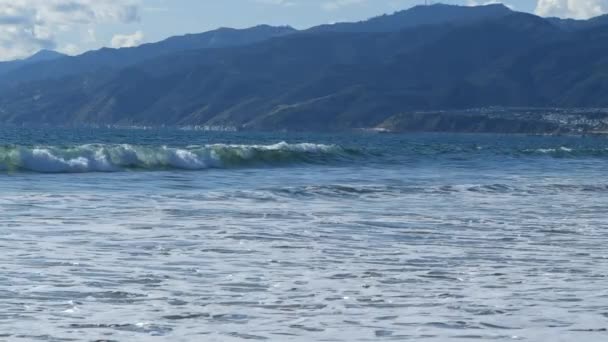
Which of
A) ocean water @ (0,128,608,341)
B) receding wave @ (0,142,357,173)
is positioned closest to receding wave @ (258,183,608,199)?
ocean water @ (0,128,608,341)

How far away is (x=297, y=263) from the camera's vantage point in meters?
18.0

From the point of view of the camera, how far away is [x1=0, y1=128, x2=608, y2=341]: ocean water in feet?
43.1

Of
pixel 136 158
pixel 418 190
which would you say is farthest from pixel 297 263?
pixel 136 158

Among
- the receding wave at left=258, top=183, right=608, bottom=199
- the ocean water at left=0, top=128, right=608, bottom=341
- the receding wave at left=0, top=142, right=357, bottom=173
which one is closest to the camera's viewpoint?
the ocean water at left=0, top=128, right=608, bottom=341

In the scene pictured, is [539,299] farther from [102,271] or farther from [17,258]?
[17,258]

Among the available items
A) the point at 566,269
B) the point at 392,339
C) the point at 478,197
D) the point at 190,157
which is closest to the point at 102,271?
the point at 392,339

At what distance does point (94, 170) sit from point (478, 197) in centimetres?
1815

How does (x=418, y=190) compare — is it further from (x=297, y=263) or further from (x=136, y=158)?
(x=297, y=263)

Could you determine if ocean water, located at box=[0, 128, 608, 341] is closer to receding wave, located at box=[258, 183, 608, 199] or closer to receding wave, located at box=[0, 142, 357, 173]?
receding wave, located at box=[258, 183, 608, 199]

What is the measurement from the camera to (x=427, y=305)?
1438 centimetres

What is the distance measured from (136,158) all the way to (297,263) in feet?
106

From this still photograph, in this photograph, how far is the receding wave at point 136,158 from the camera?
148 feet

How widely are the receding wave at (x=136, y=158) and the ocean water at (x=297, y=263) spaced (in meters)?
8.31

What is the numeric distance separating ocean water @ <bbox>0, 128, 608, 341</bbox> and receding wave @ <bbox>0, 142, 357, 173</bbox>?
831cm
